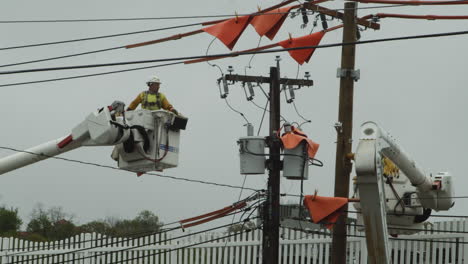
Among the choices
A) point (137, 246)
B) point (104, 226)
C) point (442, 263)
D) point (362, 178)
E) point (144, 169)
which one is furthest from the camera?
point (104, 226)

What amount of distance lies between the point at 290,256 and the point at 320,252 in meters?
0.61

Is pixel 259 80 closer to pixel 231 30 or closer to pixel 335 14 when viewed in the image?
pixel 231 30

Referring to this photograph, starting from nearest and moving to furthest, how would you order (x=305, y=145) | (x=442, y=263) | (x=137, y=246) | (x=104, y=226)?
(x=305, y=145) → (x=442, y=263) → (x=137, y=246) → (x=104, y=226)

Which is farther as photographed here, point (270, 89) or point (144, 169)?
point (270, 89)

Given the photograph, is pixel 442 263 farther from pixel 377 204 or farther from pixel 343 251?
pixel 377 204

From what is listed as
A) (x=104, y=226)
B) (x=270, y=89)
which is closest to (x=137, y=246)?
(x=270, y=89)

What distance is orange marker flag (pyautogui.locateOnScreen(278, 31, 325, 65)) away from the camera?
1752 cm

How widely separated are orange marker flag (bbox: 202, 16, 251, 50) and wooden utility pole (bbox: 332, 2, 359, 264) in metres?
1.74

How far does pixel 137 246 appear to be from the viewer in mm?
20922

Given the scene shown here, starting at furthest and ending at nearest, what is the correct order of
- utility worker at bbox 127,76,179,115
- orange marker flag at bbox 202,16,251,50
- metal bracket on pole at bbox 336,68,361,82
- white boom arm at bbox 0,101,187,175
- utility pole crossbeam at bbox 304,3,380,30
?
orange marker flag at bbox 202,16,251,50 < utility pole crossbeam at bbox 304,3,380,30 < metal bracket on pole at bbox 336,68,361,82 < utility worker at bbox 127,76,179,115 < white boom arm at bbox 0,101,187,175

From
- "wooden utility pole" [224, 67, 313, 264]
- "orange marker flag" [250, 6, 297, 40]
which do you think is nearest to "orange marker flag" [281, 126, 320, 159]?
"wooden utility pole" [224, 67, 313, 264]

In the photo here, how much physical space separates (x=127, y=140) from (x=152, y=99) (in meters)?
1.40

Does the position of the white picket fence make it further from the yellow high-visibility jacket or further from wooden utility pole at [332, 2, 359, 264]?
the yellow high-visibility jacket

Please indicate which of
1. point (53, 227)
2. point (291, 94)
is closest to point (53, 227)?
point (53, 227)
